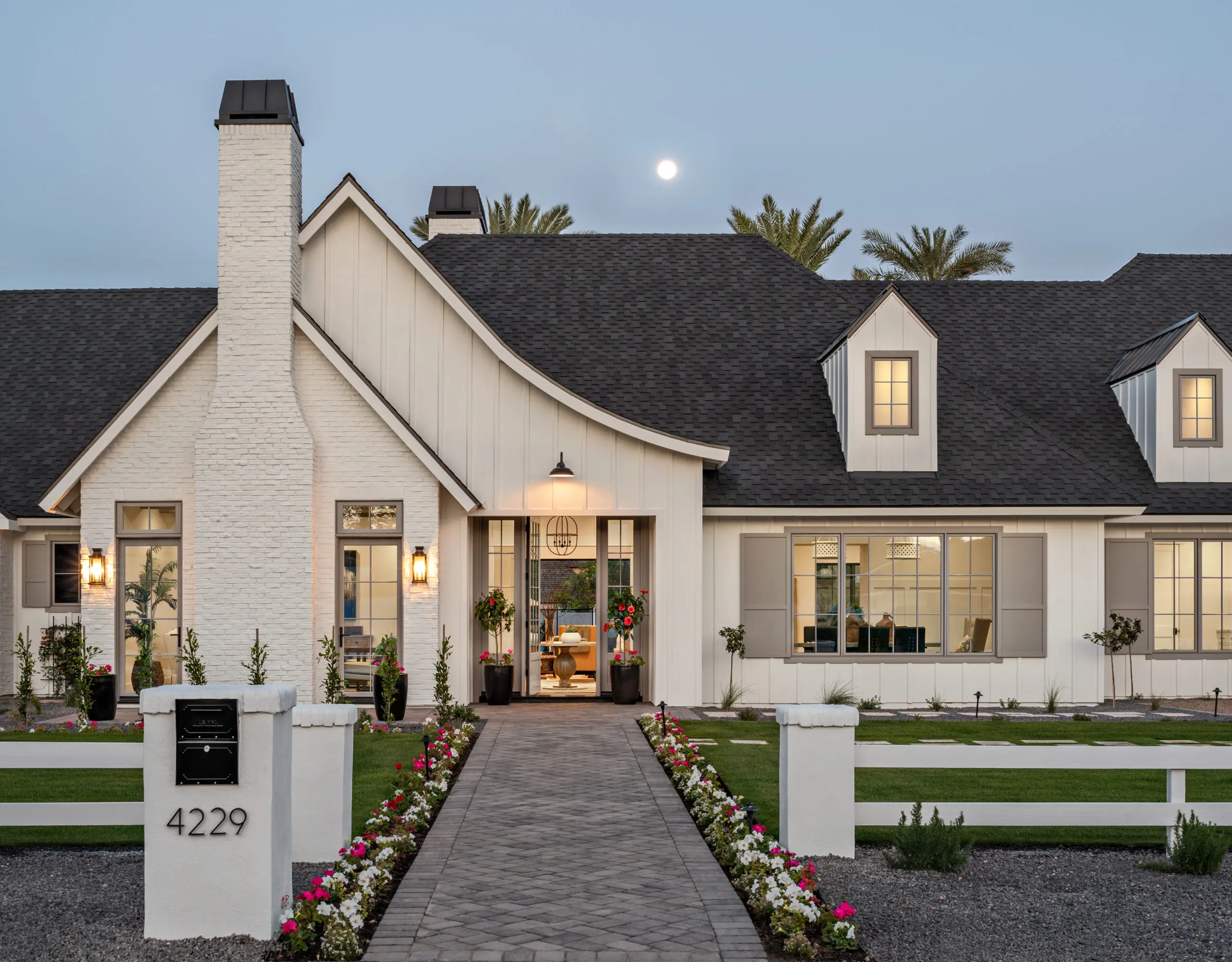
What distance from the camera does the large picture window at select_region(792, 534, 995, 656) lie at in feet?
52.1

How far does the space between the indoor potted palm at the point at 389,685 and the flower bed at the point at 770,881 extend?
532 cm

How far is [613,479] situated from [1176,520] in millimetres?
8052

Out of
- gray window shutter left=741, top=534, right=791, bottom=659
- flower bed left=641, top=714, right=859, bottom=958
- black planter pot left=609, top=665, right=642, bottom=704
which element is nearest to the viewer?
flower bed left=641, top=714, right=859, bottom=958

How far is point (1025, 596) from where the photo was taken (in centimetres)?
1581

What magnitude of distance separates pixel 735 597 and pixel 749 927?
977cm

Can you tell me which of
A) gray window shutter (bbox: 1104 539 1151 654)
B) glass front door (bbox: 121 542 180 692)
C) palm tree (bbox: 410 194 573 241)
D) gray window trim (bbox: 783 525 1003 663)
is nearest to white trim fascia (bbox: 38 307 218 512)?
glass front door (bbox: 121 542 180 692)

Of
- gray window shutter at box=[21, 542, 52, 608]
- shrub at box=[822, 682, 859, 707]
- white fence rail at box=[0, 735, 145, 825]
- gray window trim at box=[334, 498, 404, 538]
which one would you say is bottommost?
shrub at box=[822, 682, 859, 707]

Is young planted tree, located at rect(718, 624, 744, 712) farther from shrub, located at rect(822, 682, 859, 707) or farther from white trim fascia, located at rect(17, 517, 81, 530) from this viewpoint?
white trim fascia, located at rect(17, 517, 81, 530)

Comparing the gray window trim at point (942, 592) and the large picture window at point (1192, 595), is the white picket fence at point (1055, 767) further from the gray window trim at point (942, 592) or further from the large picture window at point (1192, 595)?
the large picture window at point (1192, 595)

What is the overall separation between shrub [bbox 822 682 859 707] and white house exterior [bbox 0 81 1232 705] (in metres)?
0.20

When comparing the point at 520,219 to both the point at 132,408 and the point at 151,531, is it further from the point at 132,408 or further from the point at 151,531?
the point at 151,531

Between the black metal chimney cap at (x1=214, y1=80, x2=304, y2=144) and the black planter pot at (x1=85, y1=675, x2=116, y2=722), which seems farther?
the black metal chimney cap at (x1=214, y1=80, x2=304, y2=144)

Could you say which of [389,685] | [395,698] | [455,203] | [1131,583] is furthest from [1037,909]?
[455,203]

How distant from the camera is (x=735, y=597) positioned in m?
15.7
